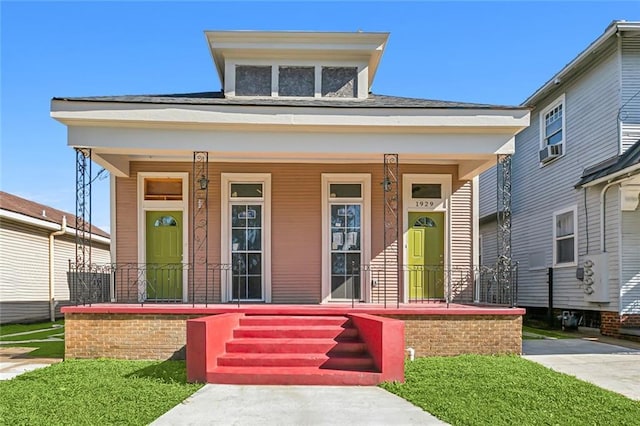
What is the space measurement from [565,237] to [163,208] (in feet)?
34.4

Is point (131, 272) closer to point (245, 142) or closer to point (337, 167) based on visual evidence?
point (245, 142)

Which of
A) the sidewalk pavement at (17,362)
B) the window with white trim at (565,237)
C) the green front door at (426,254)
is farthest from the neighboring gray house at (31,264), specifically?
the window with white trim at (565,237)

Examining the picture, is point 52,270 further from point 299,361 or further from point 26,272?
point 299,361

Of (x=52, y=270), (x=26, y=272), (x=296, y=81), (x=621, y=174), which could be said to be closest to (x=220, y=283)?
(x=296, y=81)

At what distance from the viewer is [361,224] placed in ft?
33.7

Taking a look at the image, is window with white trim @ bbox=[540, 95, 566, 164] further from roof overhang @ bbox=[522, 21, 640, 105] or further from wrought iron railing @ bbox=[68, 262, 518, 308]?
wrought iron railing @ bbox=[68, 262, 518, 308]

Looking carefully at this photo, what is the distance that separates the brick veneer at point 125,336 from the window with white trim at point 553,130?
11.0 m

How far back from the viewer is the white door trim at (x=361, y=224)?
399 inches

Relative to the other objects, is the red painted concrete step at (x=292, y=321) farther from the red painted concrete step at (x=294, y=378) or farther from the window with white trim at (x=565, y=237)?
the window with white trim at (x=565, y=237)

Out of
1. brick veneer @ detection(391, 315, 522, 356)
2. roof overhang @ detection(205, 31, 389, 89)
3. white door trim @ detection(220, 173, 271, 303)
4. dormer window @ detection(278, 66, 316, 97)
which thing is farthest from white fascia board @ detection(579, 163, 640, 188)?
white door trim @ detection(220, 173, 271, 303)

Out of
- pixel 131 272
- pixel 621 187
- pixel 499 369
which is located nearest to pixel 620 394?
pixel 499 369

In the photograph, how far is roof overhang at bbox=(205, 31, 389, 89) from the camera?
10.2 metres

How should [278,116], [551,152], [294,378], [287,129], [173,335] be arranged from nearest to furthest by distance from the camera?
[294,378]
[173,335]
[278,116]
[287,129]
[551,152]

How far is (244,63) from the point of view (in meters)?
10.6
